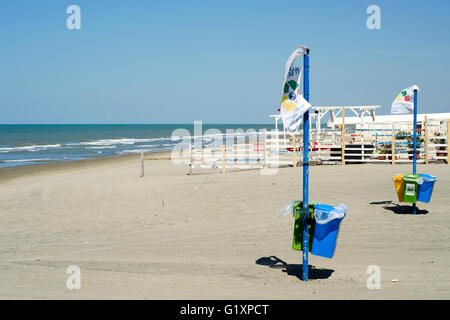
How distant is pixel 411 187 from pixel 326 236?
13.8 feet

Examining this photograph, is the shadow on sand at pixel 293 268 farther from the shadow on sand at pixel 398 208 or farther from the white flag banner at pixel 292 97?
the shadow on sand at pixel 398 208

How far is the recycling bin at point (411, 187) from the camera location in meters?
8.53

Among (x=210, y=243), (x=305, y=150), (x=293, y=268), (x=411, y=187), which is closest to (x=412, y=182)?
(x=411, y=187)

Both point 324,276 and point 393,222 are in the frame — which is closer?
point 324,276

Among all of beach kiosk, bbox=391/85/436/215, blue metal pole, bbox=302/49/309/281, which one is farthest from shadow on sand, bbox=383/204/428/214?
blue metal pole, bbox=302/49/309/281

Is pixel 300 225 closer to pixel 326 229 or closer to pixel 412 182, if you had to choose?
pixel 326 229

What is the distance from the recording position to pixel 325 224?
16.7 ft

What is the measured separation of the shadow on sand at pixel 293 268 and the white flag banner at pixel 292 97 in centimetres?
180

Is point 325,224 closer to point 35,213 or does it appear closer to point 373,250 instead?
point 373,250

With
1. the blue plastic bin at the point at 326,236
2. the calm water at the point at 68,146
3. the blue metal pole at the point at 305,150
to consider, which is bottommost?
the calm water at the point at 68,146

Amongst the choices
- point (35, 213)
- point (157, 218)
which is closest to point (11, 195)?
point (35, 213)

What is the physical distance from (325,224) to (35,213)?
7250 millimetres

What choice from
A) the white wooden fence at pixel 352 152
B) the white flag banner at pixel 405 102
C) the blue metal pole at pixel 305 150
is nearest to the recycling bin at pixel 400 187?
the white flag banner at pixel 405 102
